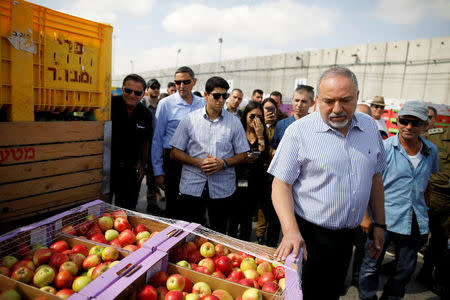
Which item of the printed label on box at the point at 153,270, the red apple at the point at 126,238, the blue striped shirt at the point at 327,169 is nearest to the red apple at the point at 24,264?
the red apple at the point at 126,238

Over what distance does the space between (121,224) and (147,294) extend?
2.89 ft

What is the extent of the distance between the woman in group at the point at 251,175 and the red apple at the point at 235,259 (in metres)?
1.64

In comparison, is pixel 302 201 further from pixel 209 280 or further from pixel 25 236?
pixel 25 236

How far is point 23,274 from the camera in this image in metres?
1.59

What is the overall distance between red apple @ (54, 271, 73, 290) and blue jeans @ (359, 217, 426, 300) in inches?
102

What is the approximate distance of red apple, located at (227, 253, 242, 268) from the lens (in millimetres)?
2024

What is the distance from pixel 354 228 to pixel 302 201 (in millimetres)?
456

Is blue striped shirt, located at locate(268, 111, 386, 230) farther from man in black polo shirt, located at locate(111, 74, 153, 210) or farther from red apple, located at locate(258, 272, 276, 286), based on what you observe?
man in black polo shirt, located at locate(111, 74, 153, 210)

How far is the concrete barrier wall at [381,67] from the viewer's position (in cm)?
1648

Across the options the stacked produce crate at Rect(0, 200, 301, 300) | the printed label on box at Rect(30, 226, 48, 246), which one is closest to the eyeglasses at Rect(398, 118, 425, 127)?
the stacked produce crate at Rect(0, 200, 301, 300)

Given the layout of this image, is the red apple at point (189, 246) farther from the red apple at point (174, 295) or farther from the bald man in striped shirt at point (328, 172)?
the bald man in striped shirt at point (328, 172)

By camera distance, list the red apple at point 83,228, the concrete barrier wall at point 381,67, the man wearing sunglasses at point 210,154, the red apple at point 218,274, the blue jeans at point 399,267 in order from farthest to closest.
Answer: the concrete barrier wall at point 381,67, the man wearing sunglasses at point 210,154, the blue jeans at point 399,267, the red apple at point 83,228, the red apple at point 218,274

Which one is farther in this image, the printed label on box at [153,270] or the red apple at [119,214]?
the red apple at [119,214]

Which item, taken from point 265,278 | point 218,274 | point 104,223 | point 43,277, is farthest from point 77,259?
point 265,278
